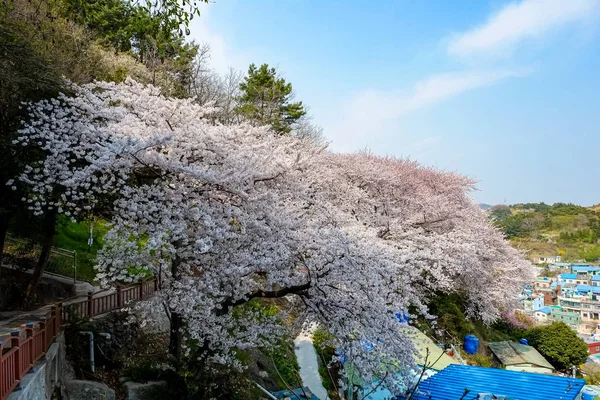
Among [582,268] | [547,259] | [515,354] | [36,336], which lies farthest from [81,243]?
[547,259]

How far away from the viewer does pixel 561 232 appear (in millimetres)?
123688

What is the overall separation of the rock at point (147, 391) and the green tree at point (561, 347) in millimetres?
20150

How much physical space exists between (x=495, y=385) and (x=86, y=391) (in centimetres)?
893

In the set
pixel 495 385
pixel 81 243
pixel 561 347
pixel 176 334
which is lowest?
pixel 561 347

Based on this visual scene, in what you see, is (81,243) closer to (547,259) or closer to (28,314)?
(28,314)

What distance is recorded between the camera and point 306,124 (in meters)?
33.1

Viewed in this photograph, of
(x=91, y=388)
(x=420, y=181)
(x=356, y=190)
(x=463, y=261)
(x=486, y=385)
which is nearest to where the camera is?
(x=91, y=388)

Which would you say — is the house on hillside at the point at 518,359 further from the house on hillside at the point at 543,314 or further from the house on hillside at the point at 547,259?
the house on hillside at the point at 547,259

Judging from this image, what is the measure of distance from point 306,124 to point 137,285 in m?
23.0

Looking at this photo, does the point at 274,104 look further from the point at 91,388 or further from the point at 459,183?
the point at 91,388

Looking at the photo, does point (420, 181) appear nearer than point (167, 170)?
No

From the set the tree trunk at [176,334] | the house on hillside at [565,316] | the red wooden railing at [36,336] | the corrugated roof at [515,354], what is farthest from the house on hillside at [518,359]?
the house on hillside at [565,316]

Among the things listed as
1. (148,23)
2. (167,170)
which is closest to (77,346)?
(167,170)

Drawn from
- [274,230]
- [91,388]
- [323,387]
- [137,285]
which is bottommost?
[323,387]
